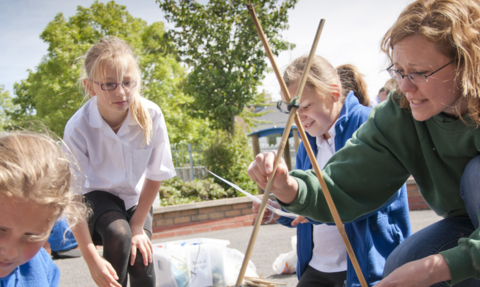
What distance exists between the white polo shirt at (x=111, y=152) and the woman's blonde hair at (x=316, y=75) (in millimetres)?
852

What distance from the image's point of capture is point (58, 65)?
14.4 m

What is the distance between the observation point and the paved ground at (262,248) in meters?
4.03

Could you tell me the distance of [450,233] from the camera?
1.51m

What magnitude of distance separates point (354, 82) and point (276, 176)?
139cm

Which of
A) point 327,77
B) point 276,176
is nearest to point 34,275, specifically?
point 276,176

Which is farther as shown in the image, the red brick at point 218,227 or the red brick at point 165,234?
the red brick at point 218,227

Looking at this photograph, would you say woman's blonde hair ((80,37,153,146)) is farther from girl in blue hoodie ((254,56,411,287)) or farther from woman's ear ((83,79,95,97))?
girl in blue hoodie ((254,56,411,287))

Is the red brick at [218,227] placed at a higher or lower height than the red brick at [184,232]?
lower

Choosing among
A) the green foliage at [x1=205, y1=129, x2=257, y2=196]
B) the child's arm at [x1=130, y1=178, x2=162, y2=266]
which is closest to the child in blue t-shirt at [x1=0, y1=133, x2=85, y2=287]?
the child's arm at [x1=130, y1=178, x2=162, y2=266]

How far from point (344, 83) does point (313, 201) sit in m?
1.20

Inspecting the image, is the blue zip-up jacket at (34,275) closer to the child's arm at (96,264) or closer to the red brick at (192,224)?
the child's arm at (96,264)

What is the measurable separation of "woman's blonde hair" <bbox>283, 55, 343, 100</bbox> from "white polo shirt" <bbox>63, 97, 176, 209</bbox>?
2.79 ft

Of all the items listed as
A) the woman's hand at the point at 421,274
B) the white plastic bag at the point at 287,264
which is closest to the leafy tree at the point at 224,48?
the white plastic bag at the point at 287,264

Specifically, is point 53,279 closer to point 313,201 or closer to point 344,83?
point 313,201
